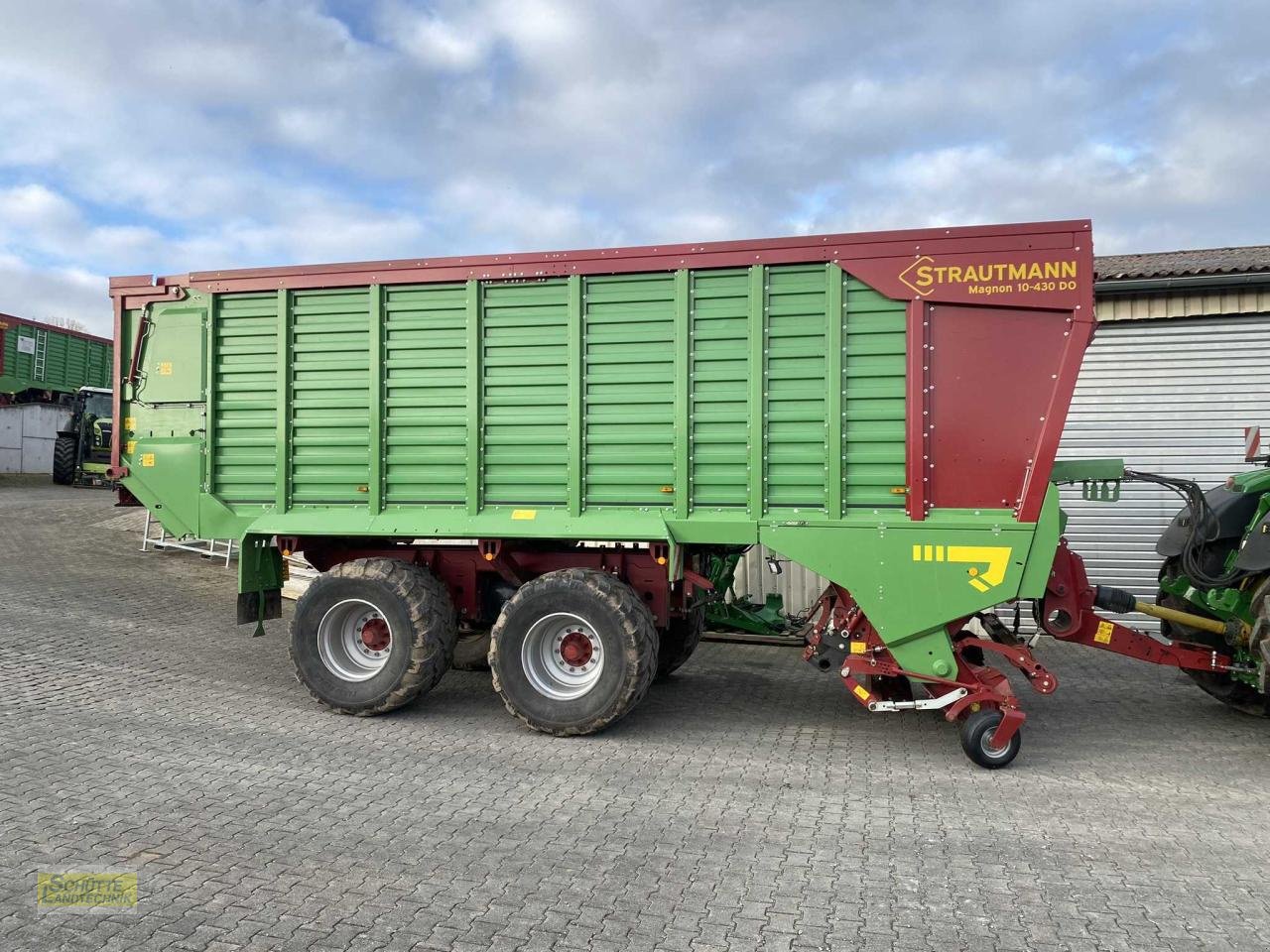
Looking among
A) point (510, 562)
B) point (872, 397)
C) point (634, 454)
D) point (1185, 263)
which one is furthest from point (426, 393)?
point (1185, 263)

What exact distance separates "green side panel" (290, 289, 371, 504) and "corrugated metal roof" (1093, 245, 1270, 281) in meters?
6.76

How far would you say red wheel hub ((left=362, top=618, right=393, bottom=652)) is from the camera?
5.99m

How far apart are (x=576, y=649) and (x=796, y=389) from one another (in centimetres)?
220

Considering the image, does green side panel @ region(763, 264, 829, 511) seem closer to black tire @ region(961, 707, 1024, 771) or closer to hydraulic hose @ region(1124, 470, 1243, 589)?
black tire @ region(961, 707, 1024, 771)

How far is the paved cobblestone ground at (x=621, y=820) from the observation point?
3.14 m

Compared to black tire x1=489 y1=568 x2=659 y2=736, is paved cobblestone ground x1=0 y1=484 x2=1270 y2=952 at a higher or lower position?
lower

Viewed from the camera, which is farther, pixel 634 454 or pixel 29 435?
pixel 29 435

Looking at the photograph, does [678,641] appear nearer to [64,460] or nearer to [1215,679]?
[1215,679]

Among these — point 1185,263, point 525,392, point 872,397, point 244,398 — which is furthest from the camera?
point 1185,263

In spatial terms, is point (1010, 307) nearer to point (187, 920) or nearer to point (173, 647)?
point (187, 920)

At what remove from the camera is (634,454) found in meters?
5.56

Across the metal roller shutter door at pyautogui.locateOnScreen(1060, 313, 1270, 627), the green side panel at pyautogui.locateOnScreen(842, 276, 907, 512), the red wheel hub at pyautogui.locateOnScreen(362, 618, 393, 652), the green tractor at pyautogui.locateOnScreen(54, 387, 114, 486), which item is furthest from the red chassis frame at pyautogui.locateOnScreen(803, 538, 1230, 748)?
the green tractor at pyautogui.locateOnScreen(54, 387, 114, 486)

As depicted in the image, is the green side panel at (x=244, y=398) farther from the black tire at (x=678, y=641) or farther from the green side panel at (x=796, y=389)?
the green side panel at (x=796, y=389)

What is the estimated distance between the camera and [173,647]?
7.55 meters
